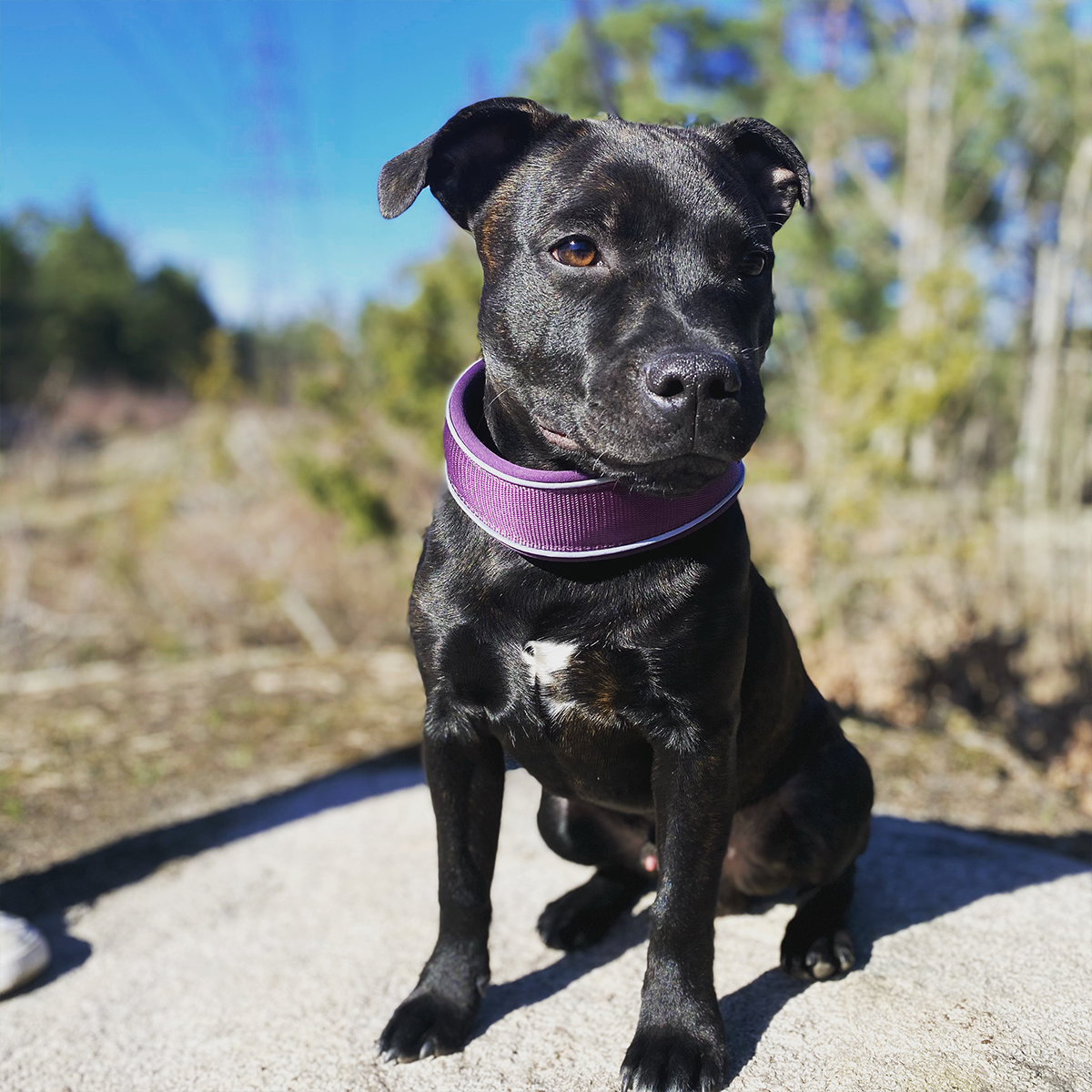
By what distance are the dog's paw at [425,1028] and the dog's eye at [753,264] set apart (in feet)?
5.53

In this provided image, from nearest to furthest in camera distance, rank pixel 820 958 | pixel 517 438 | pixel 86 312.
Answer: pixel 517 438 → pixel 820 958 → pixel 86 312

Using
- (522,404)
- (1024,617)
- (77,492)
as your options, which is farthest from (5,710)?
(77,492)

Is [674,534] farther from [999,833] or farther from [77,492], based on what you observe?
[77,492]

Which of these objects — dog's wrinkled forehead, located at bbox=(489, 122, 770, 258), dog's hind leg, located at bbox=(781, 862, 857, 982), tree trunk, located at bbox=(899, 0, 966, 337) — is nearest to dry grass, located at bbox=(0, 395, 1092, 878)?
dog's hind leg, located at bbox=(781, 862, 857, 982)

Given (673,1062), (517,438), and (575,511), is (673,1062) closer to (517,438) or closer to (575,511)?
(575,511)

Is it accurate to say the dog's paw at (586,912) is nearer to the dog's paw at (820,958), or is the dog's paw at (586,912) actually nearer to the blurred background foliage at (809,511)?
the dog's paw at (820,958)

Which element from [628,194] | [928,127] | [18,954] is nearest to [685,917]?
[628,194]

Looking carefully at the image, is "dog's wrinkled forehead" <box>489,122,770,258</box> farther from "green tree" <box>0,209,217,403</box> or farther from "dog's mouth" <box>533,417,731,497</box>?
"green tree" <box>0,209,217,403</box>

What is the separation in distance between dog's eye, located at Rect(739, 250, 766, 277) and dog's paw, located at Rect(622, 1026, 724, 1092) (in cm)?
151

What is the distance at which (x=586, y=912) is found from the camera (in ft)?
8.46

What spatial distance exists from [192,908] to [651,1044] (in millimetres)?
1704

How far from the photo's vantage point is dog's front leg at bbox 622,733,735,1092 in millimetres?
1903

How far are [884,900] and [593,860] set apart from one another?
859mm

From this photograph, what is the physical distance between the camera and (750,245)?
6.23 ft
